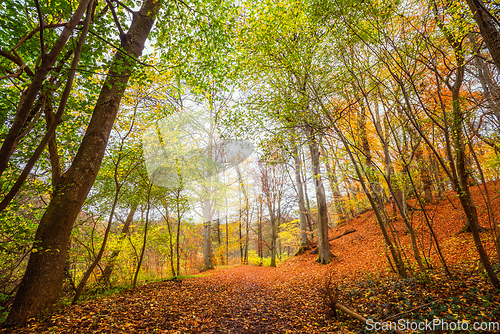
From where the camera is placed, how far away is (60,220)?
3.24 m

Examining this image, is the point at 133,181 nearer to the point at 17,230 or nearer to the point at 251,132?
the point at 17,230

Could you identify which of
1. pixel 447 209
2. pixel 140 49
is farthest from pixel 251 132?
pixel 447 209

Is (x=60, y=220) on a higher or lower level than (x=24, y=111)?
lower

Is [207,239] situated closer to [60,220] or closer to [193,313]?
[193,313]

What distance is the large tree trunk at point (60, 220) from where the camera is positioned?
2.99 metres

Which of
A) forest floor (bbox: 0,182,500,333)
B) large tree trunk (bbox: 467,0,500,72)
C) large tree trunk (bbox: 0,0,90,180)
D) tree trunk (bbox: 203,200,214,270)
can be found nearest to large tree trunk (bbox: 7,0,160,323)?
forest floor (bbox: 0,182,500,333)

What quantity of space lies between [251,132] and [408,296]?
5402mm

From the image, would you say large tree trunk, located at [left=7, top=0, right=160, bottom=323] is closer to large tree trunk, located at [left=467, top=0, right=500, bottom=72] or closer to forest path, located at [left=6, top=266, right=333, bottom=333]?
forest path, located at [left=6, top=266, right=333, bottom=333]

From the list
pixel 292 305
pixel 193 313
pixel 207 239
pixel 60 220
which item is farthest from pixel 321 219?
pixel 60 220

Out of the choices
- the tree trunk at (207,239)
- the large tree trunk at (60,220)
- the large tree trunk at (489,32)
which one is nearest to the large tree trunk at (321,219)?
the large tree trunk at (489,32)

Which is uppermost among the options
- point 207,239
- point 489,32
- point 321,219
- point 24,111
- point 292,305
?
point 489,32

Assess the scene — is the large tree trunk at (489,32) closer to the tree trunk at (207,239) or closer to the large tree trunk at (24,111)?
the large tree trunk at (24,111)

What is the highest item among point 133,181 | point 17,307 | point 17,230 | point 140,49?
point 140,49

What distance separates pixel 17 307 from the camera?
2.89 metres
